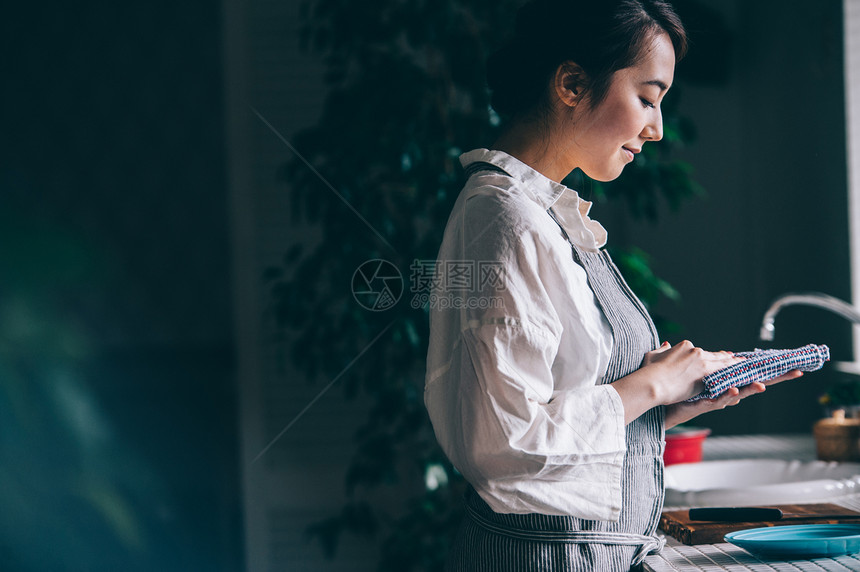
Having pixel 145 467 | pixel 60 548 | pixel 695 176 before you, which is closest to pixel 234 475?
pixel 145 467

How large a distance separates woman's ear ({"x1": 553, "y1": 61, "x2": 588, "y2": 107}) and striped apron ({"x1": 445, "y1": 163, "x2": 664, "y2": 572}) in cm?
10

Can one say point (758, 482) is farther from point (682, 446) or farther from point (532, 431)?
point (532, 431)

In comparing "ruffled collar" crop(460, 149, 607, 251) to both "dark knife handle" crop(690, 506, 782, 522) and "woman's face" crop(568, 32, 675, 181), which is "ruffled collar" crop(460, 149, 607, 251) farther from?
"dark knife handle" crop(690, 506, 782, 522)

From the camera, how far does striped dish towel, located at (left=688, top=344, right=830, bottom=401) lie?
0.68 meters

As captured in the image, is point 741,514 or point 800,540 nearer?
point 800,540

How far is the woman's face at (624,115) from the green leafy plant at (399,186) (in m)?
0.70

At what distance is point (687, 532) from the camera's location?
30.4 inches

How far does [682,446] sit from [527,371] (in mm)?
643

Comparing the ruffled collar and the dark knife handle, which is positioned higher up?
the ruffled collar

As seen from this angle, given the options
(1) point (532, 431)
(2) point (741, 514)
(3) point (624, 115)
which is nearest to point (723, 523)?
(2) point (741, 514)

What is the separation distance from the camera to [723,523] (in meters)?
0.79

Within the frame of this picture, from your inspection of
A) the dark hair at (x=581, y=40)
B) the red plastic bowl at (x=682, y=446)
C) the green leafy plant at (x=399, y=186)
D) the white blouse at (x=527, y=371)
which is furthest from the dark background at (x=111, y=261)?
the white blouse at (x=527, y=371)

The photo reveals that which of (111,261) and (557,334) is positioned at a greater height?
(111,261)

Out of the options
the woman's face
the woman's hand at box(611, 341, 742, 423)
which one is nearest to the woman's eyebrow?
the woman's face
